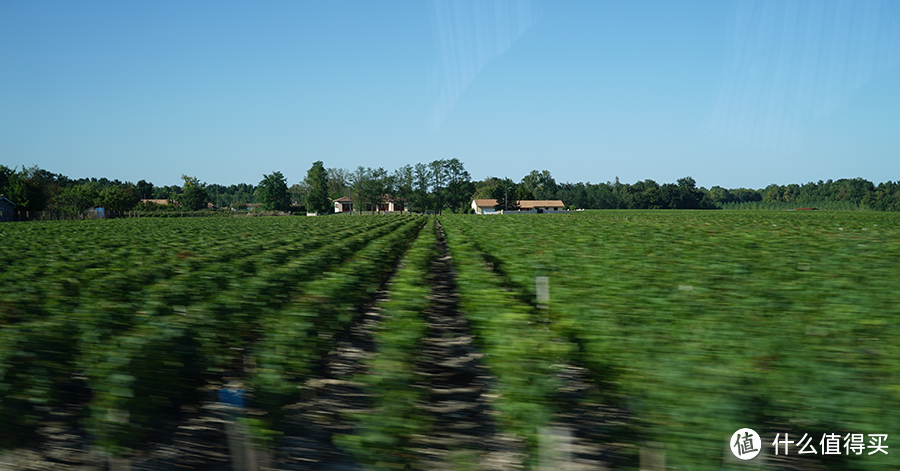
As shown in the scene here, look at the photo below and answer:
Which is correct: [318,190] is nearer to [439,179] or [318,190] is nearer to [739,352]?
[439,179]

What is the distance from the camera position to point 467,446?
220 inches

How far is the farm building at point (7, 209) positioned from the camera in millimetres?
77125

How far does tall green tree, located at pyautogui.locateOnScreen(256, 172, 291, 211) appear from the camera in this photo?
500 ft

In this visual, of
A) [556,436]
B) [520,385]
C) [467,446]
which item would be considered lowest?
[467,446]

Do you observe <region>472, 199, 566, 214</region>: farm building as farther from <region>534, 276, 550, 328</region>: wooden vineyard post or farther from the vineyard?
the vineyard

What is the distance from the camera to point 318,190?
156500 millimetres

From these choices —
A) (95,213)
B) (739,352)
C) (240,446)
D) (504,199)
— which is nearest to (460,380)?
(240,446)

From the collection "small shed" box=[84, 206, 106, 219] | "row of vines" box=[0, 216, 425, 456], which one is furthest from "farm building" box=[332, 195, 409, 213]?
"row of vines" box=[0, 216, 425, 456]

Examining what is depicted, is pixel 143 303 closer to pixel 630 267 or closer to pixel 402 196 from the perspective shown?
Result: pixel 630 267

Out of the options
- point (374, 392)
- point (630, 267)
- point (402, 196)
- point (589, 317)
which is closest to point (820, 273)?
point (630, 267)

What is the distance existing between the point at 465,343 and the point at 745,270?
785 centimetres

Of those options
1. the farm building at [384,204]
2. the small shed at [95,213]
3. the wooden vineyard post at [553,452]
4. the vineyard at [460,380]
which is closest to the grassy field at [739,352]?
the vineyard at [460,380]

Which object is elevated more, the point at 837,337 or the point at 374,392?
the point at 837,337

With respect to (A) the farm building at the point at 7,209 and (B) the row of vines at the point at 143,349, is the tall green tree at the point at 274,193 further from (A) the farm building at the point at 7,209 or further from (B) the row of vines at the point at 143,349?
(B) the row of vines at the point at 143,349
